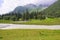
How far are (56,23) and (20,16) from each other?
1.95 meters

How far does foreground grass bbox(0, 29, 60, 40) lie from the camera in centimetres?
623

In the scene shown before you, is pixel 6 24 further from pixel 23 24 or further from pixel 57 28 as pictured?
pixel 57 28

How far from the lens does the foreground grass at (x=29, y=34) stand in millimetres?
6230

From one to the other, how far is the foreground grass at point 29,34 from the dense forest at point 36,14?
812 millimetres

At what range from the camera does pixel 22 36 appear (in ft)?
21.3

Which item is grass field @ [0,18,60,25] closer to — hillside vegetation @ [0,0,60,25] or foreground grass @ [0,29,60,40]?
hillside vegetation @ [0,0,60,25]

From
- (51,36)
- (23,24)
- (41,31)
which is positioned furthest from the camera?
(23,24)

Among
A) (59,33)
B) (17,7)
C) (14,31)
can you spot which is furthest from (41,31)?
(17,7)

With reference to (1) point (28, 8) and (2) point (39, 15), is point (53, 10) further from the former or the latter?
(1) point (28, 8)

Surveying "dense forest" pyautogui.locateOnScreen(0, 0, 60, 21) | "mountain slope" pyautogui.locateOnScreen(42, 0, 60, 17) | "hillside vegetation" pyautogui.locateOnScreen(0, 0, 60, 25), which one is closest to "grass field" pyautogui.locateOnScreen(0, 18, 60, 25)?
"hillside vegetation" pyautogui.locateOnScreen(0, 0, 60, 25)

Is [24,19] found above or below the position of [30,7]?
below

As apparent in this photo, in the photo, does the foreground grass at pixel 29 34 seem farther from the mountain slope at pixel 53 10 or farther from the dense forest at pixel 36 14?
the mountain slope at pixel 53 10

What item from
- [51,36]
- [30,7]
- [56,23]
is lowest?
[51,36]

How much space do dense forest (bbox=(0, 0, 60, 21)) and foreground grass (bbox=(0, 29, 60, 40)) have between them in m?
0.81
